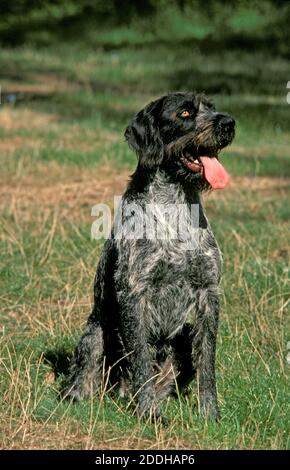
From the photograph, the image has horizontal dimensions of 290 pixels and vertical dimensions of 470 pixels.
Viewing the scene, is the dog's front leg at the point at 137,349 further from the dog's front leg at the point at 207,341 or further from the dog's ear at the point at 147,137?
the dog's ear at the point at 147,137

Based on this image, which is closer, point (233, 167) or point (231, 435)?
point (231, 435)

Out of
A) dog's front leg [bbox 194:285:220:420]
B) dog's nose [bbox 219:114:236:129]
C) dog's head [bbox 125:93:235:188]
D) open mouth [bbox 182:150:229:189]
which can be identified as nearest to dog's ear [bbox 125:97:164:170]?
dog's head [bbox 125:93:235:188]

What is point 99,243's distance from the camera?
9.10m

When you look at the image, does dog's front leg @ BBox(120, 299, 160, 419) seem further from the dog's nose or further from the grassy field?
the dog's nose

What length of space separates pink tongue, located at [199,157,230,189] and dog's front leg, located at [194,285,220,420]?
62 centimetres

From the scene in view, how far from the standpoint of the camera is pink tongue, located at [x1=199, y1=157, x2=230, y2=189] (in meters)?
6.02

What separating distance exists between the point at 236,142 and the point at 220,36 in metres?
7.17

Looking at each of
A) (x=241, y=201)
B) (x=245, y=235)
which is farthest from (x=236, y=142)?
(x=245, y=235)

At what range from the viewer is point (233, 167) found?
40.5 ft

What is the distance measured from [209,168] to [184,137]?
0.81 ft

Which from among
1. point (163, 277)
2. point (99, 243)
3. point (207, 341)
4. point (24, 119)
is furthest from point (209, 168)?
point (24, 119)

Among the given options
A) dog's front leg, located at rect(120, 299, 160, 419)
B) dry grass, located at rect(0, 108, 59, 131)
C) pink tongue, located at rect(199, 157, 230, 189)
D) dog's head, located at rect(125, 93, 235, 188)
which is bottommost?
dog's front leg, located at rect(120, 299, 160, 419)
